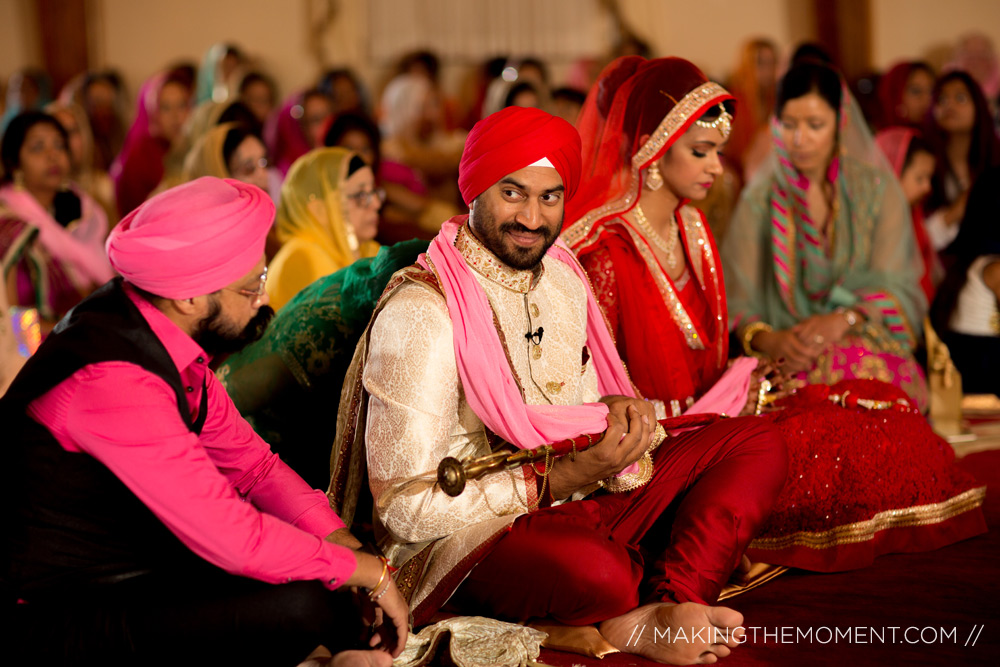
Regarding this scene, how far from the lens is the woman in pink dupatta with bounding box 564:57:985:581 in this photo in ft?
8.59

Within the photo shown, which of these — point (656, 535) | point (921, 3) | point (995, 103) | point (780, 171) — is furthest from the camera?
point (921, 3)

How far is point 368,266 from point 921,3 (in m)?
7.20

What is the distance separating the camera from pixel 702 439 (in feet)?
8.22

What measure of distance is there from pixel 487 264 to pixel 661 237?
2.82 feet

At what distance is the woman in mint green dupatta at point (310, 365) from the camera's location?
8.57 feet

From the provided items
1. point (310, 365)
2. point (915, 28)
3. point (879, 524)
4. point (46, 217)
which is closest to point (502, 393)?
point (310, 365)

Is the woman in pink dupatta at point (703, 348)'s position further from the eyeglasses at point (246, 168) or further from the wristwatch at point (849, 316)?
the eyeglasses at point (246, 168)

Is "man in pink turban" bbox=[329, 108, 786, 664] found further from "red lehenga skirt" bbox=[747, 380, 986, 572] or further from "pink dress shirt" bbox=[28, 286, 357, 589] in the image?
"pink dress shirt" bbox=[28, 286, 357, 589]

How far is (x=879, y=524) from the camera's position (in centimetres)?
264

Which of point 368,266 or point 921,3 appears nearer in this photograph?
point 368,266

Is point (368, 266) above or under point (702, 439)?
above

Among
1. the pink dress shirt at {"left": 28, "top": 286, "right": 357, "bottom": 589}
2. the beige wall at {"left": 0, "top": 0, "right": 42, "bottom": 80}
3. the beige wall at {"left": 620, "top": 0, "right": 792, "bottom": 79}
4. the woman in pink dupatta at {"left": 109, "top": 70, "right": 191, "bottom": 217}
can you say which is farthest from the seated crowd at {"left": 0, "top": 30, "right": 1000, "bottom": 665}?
the beige wall at {"left": 620, "top": 0, "right": 792, "bottom": 79}

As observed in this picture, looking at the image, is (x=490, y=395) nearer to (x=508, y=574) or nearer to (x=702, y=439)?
(x=508, y=574)

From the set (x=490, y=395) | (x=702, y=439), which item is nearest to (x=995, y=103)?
(x=702, y=439)
